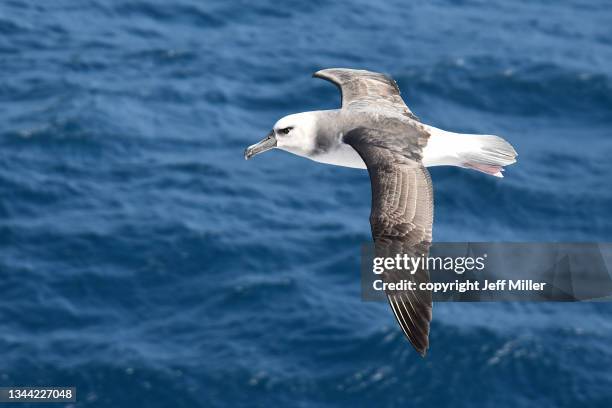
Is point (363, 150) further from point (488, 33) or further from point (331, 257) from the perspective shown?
point (488, 33)

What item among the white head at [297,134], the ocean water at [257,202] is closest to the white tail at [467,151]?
the white head at [297,134]

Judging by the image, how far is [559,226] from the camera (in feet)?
199

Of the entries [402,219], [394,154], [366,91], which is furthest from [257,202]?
[402,219]

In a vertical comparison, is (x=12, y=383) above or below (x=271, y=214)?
below

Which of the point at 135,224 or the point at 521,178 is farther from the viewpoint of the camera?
the point at 521,178

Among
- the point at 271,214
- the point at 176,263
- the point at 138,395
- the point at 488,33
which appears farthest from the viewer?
the point at 488,33

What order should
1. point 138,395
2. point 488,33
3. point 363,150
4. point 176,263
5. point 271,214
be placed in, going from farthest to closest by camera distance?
1. point 488,33
2. point 271,214
3. point 176,263
4. point 138,395
5. point 363,150

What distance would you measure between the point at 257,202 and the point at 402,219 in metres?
41.2

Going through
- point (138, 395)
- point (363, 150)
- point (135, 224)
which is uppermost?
point (135, 224)

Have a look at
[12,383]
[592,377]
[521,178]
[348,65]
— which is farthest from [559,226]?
[12,383]

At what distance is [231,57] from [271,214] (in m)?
16.3

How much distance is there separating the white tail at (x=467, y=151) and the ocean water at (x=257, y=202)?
29.0 m

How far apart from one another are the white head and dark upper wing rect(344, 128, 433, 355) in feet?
4.44

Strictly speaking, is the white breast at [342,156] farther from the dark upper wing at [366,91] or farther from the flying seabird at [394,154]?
the dark upper wing at [366,91]
